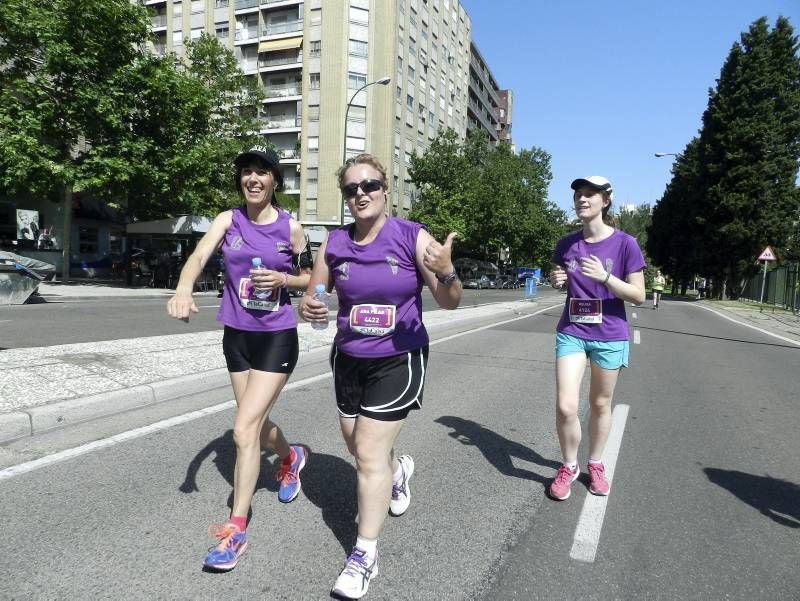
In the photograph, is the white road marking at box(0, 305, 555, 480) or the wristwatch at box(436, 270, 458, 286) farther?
the white road marking at box(0, 305, 555, 480)

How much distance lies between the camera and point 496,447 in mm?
4492

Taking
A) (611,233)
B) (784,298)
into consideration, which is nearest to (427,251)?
(611,233)

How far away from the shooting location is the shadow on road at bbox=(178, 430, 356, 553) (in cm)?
302

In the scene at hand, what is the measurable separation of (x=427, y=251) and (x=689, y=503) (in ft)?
7.95

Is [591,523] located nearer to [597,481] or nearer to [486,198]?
[597,481]

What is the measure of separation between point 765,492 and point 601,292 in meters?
1.73

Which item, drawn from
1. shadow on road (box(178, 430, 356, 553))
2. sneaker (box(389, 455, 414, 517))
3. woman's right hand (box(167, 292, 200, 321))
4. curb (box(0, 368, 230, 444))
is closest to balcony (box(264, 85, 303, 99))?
curb (box(0, 368, 230, 444))

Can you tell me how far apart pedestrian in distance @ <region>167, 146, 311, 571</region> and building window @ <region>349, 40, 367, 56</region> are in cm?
4608

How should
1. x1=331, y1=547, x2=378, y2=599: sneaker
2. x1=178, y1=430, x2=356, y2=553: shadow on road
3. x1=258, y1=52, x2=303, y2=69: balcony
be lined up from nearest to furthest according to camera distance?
1. x1=331, y1=547, x2=378, y2=599: sneaker
2. x1=178, y1=430, x2=356, y2=553: shadow on road
3. x1=258, y1=52, x2=303, y2=69: balcony

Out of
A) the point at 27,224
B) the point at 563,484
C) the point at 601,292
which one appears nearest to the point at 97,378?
the point at 563,484

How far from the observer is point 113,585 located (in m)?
2.34

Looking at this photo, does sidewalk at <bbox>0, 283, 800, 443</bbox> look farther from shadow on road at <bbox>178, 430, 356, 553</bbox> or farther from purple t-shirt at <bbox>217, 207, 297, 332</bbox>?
purple t-shirt at <bbox>217, 207, 297, 332</bbox>

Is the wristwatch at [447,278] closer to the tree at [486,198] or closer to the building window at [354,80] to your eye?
the tree at [486,198]

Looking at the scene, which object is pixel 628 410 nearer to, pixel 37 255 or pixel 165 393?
pixel 165 393
